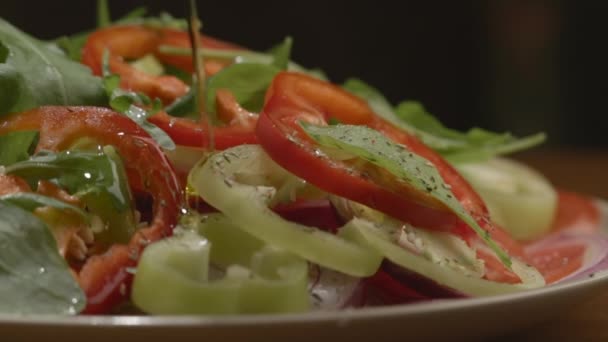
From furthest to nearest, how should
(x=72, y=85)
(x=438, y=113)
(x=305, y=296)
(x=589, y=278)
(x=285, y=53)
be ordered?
(x=438, y=113) < (x=285, y=53) < (x=72, y=85) < (x=589, y=278) < (x=305, y=296)

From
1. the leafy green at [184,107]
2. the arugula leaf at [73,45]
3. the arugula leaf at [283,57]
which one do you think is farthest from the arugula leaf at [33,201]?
the arugula leaf at [283,57]

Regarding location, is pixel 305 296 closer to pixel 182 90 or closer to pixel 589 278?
pixel 589 278

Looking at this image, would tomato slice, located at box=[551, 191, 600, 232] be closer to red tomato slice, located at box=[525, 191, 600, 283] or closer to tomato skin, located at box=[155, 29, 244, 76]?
red tomato slice, located at box=[525, 191, 600, 283]

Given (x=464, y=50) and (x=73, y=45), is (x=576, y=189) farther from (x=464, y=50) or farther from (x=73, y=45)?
(x=464, y=50)

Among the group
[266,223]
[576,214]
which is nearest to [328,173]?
[266,223]

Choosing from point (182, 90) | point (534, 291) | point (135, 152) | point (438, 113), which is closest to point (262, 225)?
point (135, 152)

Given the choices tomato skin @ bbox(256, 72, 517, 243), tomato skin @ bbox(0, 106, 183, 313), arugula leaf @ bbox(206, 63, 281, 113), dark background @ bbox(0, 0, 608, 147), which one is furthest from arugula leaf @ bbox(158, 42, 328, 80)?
dark background @ bbox(0, 0, 608, 147)
